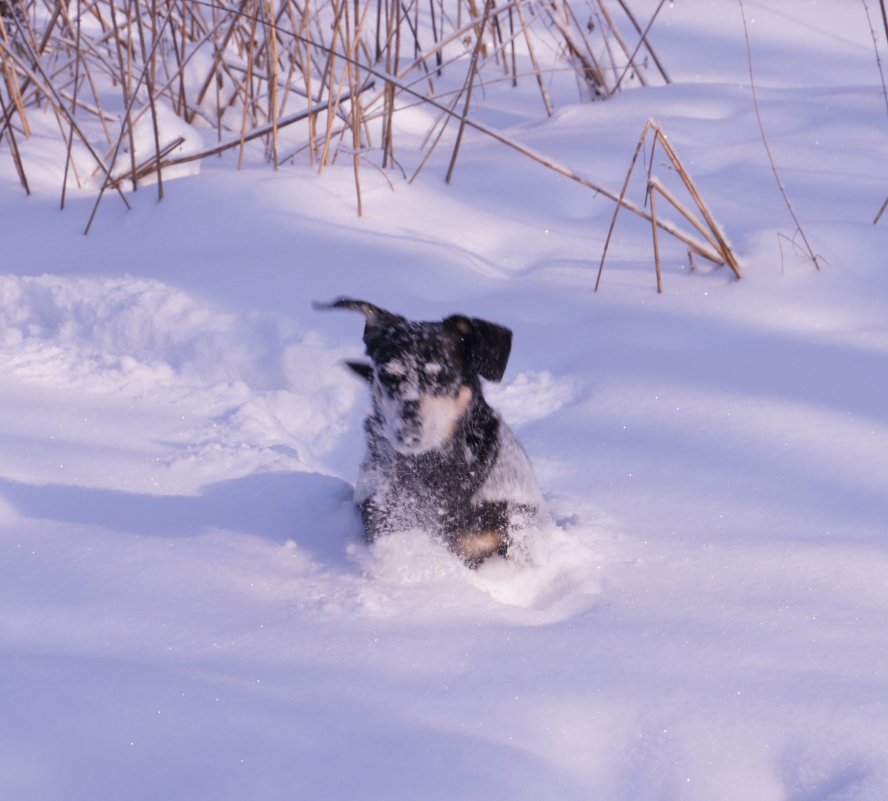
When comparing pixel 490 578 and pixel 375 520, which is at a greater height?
pixel 375 520

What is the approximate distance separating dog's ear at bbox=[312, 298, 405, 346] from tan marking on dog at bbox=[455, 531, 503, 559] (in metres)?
0.51

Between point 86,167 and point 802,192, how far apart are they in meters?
3.07

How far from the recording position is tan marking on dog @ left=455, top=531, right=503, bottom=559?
7.25 feet

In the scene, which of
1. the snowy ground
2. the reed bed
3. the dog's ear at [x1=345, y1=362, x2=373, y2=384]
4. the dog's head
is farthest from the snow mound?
the reed bed

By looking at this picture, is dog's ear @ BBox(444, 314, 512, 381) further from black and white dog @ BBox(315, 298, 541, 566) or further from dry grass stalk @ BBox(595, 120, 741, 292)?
dry grass stalk @ BBox(595, 120, 741, 292)

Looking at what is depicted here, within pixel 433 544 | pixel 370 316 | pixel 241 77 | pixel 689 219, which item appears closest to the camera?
pixel 370 316

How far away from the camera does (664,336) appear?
300cm

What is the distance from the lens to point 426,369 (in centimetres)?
195

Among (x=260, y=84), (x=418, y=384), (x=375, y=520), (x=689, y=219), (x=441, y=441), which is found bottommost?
(x=375, y=520)

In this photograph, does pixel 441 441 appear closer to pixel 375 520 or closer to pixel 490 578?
pixel 375 520

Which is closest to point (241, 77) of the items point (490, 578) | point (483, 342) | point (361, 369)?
point (361, 369)

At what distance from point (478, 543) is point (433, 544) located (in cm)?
11

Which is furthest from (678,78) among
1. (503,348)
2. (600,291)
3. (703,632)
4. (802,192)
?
(703,632)

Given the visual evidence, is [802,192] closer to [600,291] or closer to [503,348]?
[600,291]
